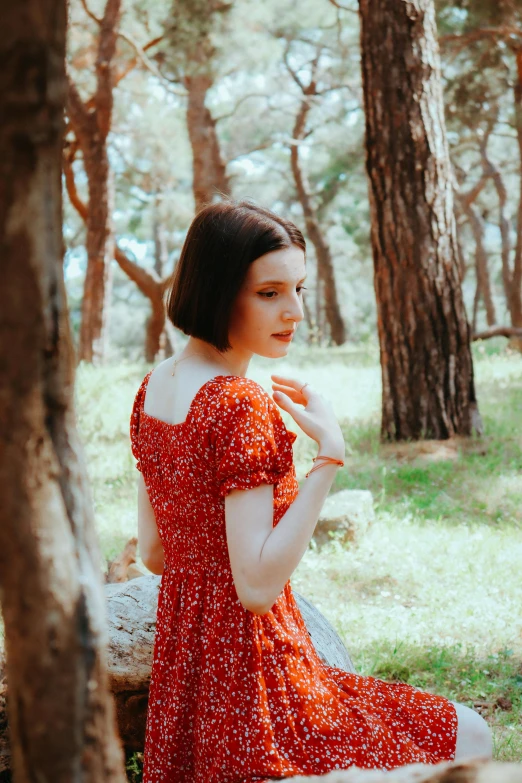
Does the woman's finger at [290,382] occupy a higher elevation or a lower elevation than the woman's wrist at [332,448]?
higher

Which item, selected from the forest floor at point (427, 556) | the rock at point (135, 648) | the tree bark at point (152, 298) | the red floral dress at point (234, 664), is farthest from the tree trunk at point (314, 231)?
the red floral dress at point (234, 664)

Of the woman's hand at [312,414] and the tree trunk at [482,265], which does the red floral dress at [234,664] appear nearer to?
the woman's hand at [312,414]

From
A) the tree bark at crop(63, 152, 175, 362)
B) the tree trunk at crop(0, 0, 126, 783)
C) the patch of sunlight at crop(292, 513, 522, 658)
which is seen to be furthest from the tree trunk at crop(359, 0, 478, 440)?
the tree bark at crop(63, 152, 175, 362)

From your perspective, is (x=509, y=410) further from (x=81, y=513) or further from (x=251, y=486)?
(x=81, y=513)

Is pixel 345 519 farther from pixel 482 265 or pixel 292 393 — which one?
pixel 482 265

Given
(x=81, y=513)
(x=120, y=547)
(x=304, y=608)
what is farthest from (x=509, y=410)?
(x=81, y=513)

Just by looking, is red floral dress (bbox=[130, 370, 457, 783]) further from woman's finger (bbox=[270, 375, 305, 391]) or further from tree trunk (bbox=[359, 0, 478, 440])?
tree trunk (bbox=[359, 0, 478, 440])

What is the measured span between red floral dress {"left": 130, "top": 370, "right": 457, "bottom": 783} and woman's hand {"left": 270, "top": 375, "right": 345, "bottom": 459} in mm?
38

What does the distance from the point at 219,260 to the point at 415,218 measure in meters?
4.70

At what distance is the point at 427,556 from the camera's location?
4.52m

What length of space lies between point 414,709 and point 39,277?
1.49 meters

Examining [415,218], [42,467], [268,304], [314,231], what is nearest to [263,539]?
[268,304]

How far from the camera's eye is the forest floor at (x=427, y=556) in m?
3.39

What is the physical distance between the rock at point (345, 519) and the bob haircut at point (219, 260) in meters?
2.92
